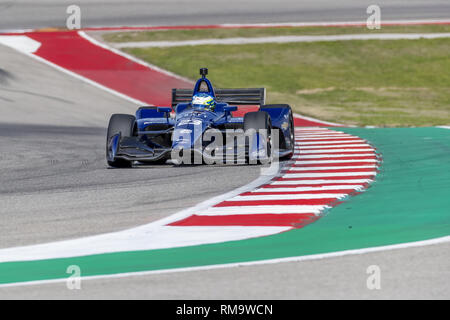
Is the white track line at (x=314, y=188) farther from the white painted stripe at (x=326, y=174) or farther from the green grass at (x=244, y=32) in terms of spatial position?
the green grass at (x=244, y=32)

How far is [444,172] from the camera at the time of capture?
34.7 ft

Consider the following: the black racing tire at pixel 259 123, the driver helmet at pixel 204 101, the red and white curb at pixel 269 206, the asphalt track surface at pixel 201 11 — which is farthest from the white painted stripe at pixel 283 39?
the black racing tire at pixel 259 123

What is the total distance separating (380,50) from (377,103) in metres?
4.74

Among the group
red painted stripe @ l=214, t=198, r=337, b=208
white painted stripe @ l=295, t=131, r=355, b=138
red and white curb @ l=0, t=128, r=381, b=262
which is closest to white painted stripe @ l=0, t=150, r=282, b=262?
red and white curb @ l=0, t=128, r=381, b=262

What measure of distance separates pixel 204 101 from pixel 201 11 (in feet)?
60.9

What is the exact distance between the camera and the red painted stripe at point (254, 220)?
7.27 m

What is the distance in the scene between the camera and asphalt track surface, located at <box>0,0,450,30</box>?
1151 inches

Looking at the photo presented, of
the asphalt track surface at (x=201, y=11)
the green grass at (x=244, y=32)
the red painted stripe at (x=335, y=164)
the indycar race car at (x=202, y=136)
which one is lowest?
the red painted stripe at (x=335, y=164)

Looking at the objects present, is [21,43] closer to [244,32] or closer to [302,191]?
[244,32]

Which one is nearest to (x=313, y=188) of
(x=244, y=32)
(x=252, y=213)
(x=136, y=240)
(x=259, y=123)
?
(x=252, y=213)

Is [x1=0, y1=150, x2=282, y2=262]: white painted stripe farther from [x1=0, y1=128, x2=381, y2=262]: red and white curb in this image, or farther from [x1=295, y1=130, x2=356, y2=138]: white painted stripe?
[x1=295, y1=130, x2=356, y2=138]: white painted stripe

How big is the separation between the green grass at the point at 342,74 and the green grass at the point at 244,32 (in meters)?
1.08
